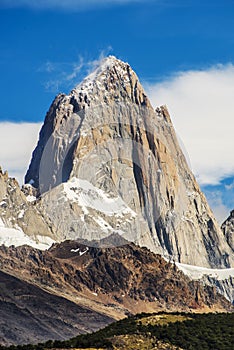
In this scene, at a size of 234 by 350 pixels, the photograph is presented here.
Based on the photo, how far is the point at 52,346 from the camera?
133250 millimetres

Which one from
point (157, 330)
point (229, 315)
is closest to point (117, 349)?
point (157, 330)

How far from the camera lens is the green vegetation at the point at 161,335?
132 metres

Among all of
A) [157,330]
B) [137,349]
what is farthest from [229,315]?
[137,349]

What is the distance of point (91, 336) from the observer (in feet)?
467

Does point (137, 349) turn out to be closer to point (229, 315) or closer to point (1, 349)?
point (1, 349)

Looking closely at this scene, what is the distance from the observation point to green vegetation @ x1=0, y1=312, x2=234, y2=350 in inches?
5211

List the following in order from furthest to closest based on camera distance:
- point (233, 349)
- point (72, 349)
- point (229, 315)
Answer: point (229, 315) → point (233, 349) → point (72, 349)

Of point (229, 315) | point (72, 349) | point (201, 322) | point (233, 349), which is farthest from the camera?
point (229, 315)

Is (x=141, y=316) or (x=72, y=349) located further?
(x=141, y=316)

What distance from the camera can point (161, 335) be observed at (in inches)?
5404

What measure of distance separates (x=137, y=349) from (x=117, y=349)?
2.79 m

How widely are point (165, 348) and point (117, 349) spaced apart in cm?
758

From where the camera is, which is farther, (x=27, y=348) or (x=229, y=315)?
(x=229, y=315)

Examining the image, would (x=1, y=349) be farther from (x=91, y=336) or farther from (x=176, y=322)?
(x=176, y=322)
